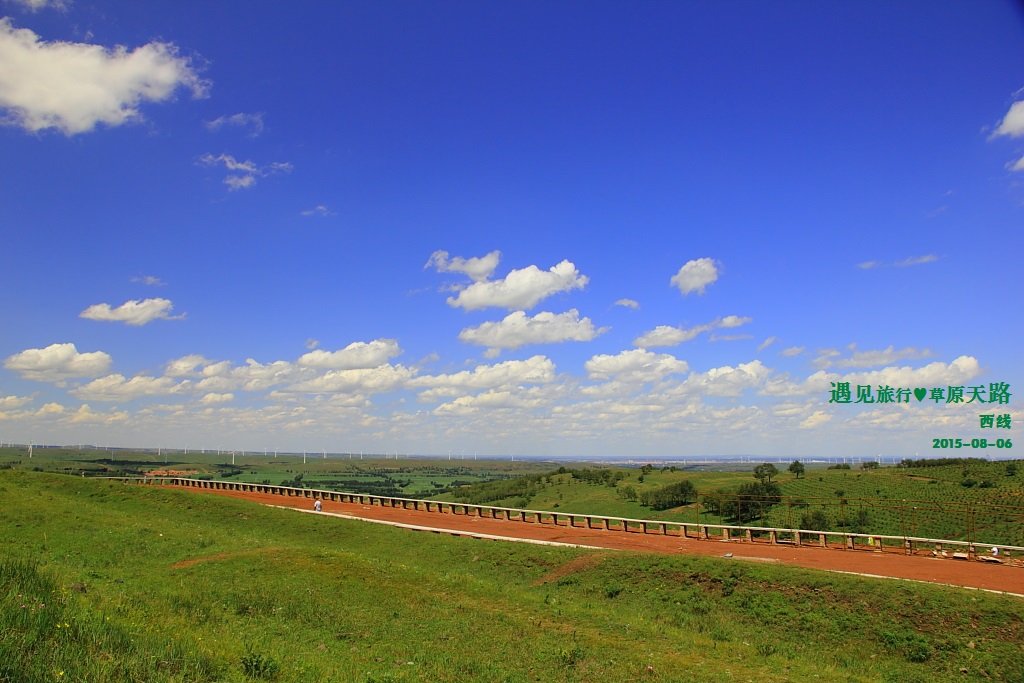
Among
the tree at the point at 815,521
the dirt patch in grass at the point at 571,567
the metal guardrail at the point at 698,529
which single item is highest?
the dirt patch in grass at the point at 571,567

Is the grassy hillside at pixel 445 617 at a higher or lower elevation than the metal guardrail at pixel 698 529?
higher

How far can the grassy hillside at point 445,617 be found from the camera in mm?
8705

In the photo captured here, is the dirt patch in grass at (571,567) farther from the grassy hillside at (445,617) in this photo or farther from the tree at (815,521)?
the tree at (815,521)

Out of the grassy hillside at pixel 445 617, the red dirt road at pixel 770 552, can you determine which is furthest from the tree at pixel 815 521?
the grassy hillside at pixel 445 617

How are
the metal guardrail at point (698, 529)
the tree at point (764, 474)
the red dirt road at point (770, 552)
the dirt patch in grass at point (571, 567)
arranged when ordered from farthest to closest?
1. the tree at point (764, 474)
2. the metal guardrail at point (698, 529)
3. the dirt patch in grass at point (571, 567)
4. the red dirt road at point (770, 552)

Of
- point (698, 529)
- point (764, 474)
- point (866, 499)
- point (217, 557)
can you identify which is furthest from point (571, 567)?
point (764, 474)

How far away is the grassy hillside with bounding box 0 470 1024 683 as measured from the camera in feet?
28.6

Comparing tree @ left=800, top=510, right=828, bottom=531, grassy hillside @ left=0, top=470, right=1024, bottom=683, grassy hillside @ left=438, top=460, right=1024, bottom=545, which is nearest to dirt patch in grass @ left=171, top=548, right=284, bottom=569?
grassy hillside @ left=0, top=470, right=1024, bottom=683

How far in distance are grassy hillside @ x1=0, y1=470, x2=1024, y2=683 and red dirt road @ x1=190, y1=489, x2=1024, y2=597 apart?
14.5 feet

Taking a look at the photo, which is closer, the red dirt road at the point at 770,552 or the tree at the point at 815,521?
the red dirt road at the point at 770,552

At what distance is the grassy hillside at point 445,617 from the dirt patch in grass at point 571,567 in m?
0.08

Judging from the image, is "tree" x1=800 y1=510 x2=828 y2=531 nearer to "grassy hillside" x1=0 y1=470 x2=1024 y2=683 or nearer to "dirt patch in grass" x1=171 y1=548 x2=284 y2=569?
"grassy hillside" x1=0 y1=470 x2=1024 y2=683

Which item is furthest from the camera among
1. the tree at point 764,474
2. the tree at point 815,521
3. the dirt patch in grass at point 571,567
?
the tree at point 764,474

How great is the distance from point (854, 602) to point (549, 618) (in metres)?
8.28
